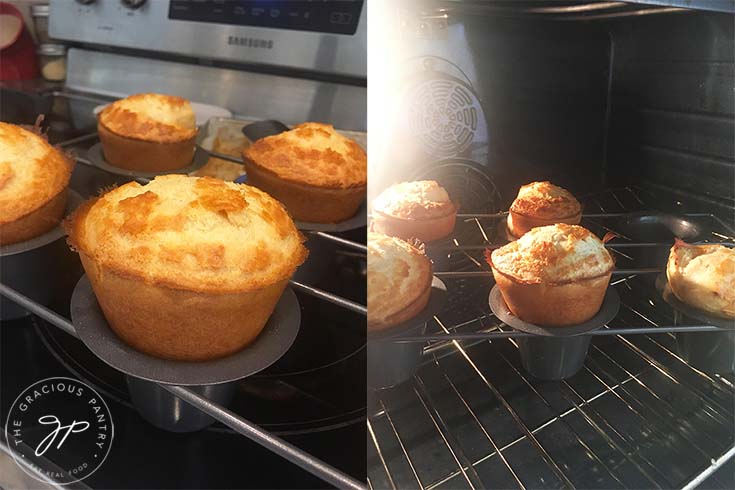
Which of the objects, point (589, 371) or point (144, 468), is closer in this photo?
point (589, 371)

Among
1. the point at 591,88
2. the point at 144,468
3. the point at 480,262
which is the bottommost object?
the point at 144,468

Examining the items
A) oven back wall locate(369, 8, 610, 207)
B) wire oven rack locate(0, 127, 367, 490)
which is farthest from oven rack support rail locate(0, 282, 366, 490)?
oven back wall locate(369, 8, 610, 207)

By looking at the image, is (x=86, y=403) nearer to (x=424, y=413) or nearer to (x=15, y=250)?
(x=15, y=250)

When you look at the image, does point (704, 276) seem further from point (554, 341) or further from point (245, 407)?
point (245, 407)

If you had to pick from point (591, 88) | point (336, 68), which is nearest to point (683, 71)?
point (591, 88)

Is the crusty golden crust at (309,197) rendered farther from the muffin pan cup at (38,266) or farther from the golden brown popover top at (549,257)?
the golden brown popover top at (549,257)
